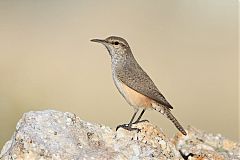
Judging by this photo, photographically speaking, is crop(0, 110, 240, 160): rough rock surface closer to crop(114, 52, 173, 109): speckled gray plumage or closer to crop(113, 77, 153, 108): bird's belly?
crop(114, 52, 173, 109): speckled gray plumage

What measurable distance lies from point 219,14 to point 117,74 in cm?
1131

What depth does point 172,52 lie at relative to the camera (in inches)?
574

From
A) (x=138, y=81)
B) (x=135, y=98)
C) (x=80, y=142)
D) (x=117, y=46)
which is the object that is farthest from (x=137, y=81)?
(x=80, y=142)

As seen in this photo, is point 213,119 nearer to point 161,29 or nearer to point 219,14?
point 161,29

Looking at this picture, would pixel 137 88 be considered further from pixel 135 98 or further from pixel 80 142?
pixel 80 142

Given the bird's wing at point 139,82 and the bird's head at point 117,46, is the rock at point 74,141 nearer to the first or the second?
the bird's wing at point 139,82

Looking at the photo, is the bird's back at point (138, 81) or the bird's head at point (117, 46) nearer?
the bird's back at point (138, 81)

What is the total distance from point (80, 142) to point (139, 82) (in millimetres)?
1735

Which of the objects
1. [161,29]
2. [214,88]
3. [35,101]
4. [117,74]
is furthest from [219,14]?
[117,74]

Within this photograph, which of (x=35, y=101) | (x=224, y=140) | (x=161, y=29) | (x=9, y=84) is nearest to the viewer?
(x=224, y=140)

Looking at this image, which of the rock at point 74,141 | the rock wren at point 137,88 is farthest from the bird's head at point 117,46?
the rock at point 74,141

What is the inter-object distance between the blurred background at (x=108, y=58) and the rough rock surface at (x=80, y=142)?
4.45 m

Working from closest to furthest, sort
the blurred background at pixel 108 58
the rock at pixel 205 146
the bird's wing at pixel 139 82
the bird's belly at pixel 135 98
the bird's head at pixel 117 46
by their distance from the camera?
the rock at pixel 205 146 → the bird's wing at pixel 139 82 → the bird's belly at pixel 135 98 → the bird's head at pixel 117 46 → the blurred background at pixel 108 58

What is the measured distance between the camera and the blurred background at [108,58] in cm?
1166
